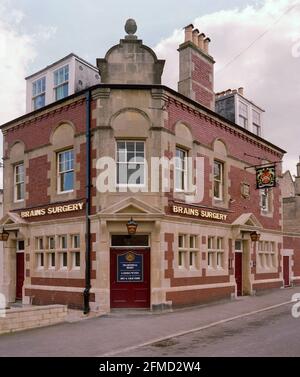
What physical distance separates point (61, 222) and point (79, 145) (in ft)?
10.6

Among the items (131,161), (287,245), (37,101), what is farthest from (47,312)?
(287,245)

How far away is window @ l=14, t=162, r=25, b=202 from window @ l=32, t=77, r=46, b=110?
9.70 feet

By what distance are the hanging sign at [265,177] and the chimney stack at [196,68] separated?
389 centimetres

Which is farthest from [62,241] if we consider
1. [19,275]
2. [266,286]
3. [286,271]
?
[286,271]

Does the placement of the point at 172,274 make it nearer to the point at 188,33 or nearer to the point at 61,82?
the point at 61,82

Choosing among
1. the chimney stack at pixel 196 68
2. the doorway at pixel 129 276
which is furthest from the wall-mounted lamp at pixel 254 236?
the doorway at pixel 129 276

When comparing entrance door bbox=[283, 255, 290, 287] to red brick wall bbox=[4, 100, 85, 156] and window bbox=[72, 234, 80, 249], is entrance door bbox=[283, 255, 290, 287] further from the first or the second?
red brick wall bbox=[4, 100, 85, 156]

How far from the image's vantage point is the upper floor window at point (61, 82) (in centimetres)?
2058

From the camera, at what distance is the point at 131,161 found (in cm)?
1781

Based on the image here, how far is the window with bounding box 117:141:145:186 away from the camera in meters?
17.8

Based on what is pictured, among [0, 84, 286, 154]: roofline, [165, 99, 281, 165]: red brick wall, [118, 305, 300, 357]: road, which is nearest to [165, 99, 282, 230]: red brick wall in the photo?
[165, 99, 281, 165]: red brick wall

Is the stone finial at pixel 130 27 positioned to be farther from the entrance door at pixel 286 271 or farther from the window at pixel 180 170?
the entrance door at pixel 286 271

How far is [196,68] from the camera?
69.2 feet

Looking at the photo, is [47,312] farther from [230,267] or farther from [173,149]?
[230,267]
